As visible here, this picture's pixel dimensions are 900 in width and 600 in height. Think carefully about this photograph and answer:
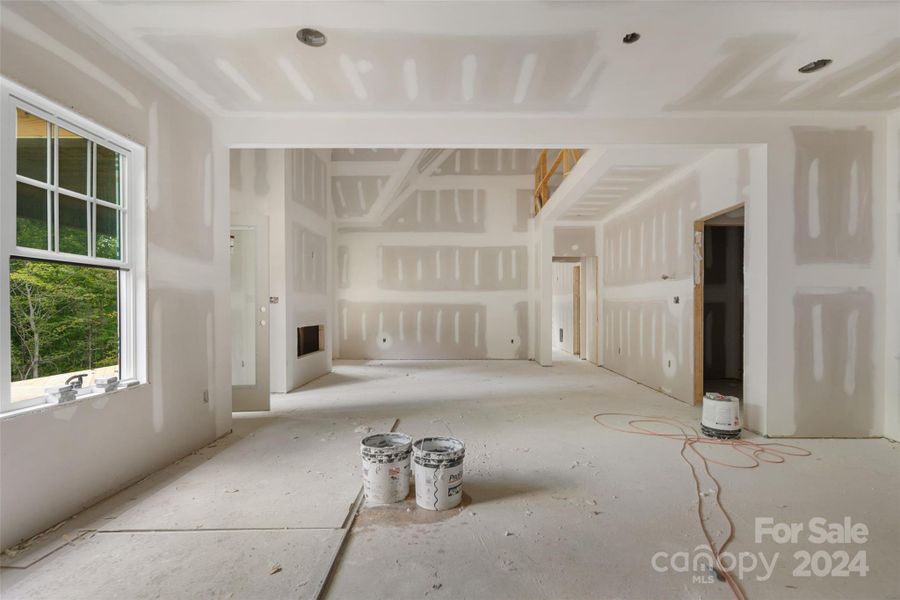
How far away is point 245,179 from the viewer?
16.7 ft

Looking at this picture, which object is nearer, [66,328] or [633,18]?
[633,18]

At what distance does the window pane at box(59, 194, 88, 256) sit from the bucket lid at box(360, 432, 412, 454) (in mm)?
1944

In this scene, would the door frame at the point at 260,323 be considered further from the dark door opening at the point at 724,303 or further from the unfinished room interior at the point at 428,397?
the dark door opening at the point at 724,303

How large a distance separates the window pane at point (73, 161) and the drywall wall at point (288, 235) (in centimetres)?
190

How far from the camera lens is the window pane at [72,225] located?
7.40 ft

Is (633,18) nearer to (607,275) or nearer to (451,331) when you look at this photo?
(607,275)

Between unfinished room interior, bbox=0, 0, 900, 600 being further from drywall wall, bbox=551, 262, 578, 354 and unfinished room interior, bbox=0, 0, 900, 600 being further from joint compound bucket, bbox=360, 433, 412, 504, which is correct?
drywall wall, bbox=551, 262, 578, 354

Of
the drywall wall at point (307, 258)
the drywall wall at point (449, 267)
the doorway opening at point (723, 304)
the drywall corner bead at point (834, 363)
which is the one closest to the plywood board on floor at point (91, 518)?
the drywall wall at point (307, 258)

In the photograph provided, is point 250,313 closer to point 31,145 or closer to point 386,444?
point 31,145

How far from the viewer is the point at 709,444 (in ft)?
11.3

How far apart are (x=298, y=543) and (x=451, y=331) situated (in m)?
6.96

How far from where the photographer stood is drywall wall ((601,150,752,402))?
439cm

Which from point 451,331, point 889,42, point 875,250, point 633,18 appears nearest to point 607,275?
point 451,331

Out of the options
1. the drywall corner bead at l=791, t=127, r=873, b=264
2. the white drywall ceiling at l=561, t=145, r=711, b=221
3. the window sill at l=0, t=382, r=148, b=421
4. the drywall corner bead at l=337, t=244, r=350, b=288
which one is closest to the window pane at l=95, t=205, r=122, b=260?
the window sill at l=0, t=382, r=148, b=421
